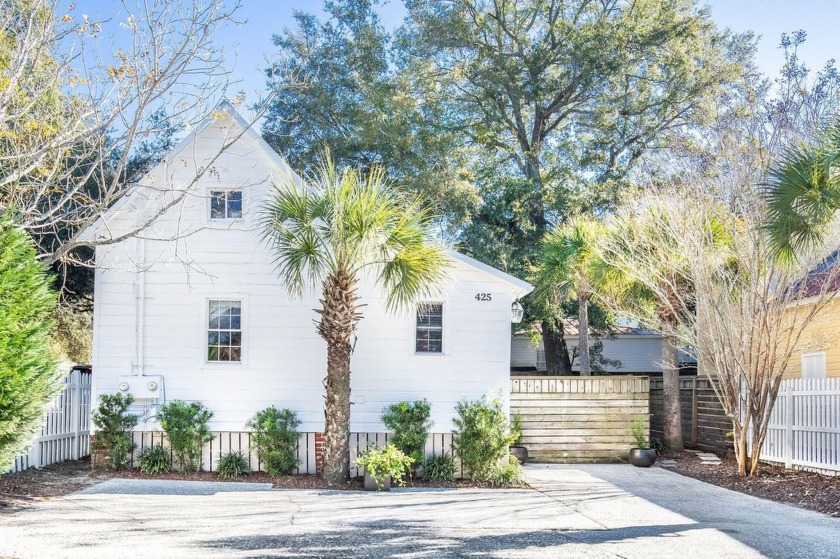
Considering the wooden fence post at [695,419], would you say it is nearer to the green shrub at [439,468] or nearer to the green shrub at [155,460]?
the green shrub at [439,468]

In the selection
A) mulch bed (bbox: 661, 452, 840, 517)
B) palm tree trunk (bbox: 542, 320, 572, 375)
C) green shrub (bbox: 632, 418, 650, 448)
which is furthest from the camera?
palm tree trunk (bbox: 542, 320, 572, 375)

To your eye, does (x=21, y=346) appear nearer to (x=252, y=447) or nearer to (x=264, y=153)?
(x=252, y=447)

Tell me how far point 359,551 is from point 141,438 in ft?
22.3

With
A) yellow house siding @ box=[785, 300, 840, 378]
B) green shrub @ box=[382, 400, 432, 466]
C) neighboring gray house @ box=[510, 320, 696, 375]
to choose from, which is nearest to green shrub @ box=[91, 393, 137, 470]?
green shrub @ box=[382, 400, 432, 466]

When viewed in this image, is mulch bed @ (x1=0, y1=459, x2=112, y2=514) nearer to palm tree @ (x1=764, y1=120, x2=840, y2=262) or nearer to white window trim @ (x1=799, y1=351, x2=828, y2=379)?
palm tree @ (x1=764, y1=120, x2=840, y2=262)

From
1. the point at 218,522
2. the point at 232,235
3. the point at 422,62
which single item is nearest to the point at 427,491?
the point at 218,522

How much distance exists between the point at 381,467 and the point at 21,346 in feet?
17.5

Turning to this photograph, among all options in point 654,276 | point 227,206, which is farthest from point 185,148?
point 654,276

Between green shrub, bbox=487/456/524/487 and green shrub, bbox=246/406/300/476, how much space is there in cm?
319

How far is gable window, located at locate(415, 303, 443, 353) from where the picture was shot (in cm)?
1377

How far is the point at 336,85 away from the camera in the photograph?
26.6 metres

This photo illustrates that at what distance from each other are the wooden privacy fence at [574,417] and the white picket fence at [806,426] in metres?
2.61

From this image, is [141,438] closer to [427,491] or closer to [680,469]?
[427,491]

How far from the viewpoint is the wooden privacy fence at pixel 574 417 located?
16.2 meters
